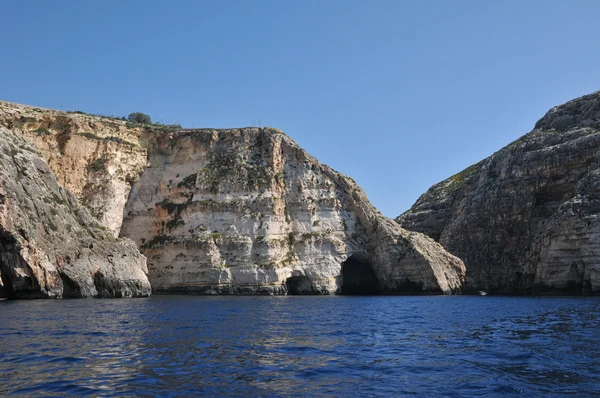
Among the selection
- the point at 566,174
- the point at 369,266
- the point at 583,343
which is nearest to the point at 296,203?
the point at 369,266

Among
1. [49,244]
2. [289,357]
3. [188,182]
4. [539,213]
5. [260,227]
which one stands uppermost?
[188,182]

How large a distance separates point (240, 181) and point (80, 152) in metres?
20.9

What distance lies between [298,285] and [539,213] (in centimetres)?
4109

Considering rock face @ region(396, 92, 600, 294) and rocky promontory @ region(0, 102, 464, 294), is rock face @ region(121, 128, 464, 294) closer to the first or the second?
rocky promontory @ region(0, 102, 464, 294)

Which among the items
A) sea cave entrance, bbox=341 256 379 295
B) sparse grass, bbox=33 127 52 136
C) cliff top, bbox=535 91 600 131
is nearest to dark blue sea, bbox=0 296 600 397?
sparse grass, bbox=33 127 52 136

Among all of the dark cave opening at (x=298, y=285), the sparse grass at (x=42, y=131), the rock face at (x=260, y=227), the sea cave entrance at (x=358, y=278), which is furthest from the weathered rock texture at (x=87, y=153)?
the sea cave entrance at (x=358, y=278)

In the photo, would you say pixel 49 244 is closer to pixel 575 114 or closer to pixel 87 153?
pixel 87 153

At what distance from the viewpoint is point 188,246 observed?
68812 millimetres

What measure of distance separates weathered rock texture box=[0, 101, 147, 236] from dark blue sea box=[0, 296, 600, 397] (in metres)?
39.7

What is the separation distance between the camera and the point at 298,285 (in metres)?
73.7

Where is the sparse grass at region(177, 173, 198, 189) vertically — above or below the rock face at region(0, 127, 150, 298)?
above

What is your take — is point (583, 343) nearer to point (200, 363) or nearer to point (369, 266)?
point (200, 363)

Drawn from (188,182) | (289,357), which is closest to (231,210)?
(188,182)

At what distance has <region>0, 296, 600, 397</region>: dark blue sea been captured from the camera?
13766mm
